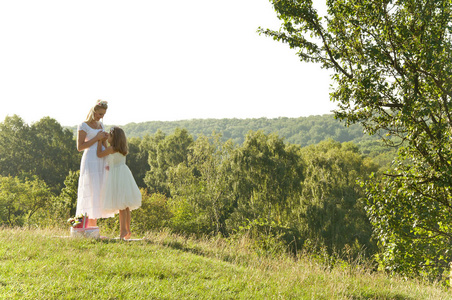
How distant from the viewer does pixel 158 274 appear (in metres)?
5.79

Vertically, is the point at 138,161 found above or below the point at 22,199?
above

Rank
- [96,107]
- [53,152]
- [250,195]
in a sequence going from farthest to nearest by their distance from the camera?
[53,152] → [250,195] → [96,107]

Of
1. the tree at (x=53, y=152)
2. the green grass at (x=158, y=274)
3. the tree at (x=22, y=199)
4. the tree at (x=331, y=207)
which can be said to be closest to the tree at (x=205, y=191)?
the tree at (x=331, y=207)

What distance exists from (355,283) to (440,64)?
475 cm

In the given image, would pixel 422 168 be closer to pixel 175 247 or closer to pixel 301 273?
pixel 301 273

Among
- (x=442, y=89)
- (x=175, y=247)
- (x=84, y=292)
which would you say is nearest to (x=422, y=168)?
(x=442, y=89)

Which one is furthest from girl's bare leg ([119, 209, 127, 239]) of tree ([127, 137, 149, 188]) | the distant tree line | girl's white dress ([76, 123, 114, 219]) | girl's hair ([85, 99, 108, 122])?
tree ([127, 137, 149, 188])

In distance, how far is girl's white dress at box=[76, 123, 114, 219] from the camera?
7.79 meters

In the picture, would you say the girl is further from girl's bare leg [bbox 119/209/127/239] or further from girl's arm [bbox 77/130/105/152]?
girl's arm [bbox 77/130/105/152]

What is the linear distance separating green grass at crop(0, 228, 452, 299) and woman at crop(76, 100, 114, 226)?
2.13 ft

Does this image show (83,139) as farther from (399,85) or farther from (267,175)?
(267,175)

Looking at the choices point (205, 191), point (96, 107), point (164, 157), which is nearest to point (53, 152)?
point (164, 157)

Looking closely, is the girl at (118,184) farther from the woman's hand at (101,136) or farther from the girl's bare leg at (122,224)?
the woman's hand at (101,136)

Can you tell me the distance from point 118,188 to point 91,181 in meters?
0.52
